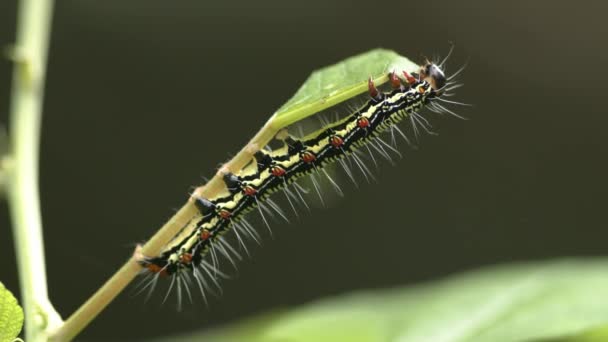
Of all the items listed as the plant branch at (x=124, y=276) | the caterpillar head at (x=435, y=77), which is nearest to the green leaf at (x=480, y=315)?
the caterpillar head at (x=435, y=77)

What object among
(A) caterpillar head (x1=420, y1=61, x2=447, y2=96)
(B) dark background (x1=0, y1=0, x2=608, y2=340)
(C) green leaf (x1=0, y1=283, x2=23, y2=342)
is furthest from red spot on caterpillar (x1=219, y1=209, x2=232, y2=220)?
(B) dark background (x1=0, y1=0, x2=608, y2=340)

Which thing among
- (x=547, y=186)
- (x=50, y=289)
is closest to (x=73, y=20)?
(x=50, y=289)

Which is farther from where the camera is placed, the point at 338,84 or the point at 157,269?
the point at 157,269

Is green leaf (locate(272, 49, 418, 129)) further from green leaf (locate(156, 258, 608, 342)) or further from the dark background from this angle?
the dark background

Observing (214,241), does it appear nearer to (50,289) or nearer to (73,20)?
(50,289)

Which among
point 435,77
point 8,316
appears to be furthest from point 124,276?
point 435,77

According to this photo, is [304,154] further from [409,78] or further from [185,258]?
[185,258]

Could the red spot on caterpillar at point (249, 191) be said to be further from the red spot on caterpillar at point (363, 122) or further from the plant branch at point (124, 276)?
the plant branch at point (124, 276)
